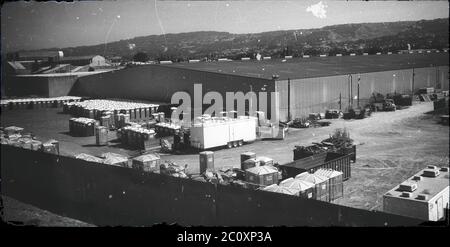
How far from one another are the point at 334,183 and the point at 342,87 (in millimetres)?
29255

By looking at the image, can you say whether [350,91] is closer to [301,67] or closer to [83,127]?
[301,67]

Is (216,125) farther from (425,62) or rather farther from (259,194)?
(425,62)

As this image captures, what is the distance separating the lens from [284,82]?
1487 inches

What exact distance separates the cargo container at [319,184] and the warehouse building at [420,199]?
3.42 metres

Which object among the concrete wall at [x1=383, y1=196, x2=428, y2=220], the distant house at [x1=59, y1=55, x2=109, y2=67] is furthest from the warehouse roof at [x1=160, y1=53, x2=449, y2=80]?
the distant house at [x1=59, y1=55, x2=109, y2=67]

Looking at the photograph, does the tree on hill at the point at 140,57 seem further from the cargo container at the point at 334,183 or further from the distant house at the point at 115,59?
the cargo container at the point at 334,183

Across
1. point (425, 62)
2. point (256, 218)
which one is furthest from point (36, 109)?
point (425, 62)

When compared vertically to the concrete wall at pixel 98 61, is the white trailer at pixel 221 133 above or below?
below

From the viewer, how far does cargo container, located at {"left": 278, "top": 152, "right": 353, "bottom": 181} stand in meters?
18.8

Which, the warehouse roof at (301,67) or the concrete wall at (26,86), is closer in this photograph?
the warehouse roof at (301,67)

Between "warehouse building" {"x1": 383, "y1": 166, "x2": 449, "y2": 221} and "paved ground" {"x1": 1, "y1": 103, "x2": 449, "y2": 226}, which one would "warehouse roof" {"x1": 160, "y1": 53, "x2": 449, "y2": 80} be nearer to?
"paved ground" {"x1": 1, "y1": 103, "x2": 449, "y2": 226}

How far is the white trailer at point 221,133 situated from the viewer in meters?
27.0

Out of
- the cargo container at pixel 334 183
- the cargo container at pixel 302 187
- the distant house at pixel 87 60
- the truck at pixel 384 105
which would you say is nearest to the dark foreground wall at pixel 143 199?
the cargo container at pixel 302 187

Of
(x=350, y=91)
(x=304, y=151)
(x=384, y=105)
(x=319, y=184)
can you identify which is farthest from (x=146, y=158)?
(x=384, y=105)
